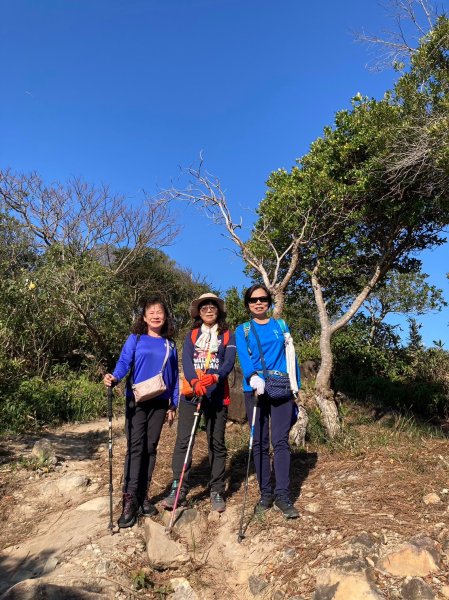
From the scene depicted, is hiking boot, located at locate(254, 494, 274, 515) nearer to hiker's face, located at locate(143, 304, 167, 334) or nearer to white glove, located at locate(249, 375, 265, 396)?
white glove, located at locate(249, 375, 265, 396)

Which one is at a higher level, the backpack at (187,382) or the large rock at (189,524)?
the backpack at (187,382)

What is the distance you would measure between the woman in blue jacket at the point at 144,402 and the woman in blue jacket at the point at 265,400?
71cm

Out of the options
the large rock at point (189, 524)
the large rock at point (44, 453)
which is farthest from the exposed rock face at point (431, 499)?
the large rock at point (44, 453)

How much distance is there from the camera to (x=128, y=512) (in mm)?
3973

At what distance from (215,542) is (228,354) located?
1584mm

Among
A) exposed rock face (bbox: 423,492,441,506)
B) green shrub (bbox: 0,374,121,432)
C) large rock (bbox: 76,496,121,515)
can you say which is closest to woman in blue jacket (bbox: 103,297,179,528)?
large rock (bbox: 76,496,121,515)

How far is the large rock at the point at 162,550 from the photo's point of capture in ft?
11.6

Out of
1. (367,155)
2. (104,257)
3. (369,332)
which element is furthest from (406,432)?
(104,257)

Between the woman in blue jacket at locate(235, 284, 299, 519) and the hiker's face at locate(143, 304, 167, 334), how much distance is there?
0.74 metres

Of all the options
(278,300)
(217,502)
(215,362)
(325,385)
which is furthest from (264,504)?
(278,300)

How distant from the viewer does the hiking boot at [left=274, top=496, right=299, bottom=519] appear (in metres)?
3.80

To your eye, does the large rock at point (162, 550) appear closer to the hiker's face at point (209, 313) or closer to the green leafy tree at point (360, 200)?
the hiker's face at point (209, 313)

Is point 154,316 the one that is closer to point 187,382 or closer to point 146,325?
point 146,325

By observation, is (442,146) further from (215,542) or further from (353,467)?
(215,542)
